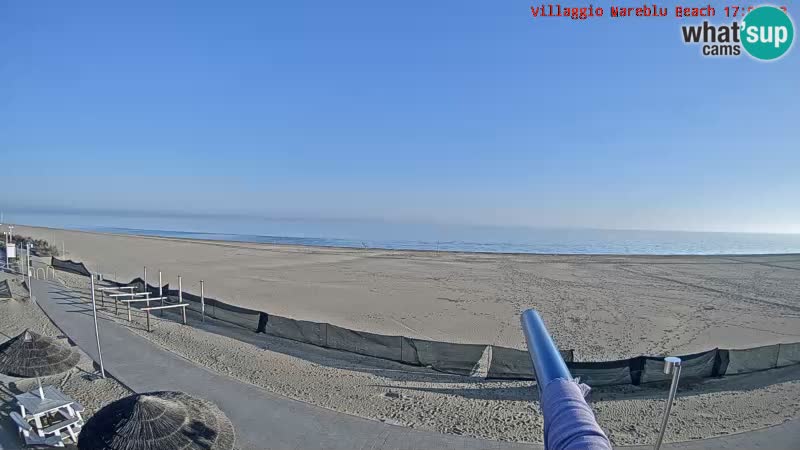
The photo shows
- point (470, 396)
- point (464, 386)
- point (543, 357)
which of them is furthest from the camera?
point (464, 386)

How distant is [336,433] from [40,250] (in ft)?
140

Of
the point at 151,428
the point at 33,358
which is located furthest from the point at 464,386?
the point at 33,358

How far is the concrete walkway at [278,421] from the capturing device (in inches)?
300

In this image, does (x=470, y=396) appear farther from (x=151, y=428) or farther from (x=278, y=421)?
(x=151, y=428)

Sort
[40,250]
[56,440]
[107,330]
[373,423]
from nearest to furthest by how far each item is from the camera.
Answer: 1. [56,440]
2. [373,423]
3. [107,330]
4. [40,250]

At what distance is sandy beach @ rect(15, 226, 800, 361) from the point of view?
1683 cm

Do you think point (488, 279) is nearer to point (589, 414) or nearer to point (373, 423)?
point (373, 423)

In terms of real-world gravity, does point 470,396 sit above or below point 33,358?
below

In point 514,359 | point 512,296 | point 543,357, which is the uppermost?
point 543,357

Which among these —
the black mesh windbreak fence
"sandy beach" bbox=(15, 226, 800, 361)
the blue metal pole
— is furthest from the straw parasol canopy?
Result: "sandy beach" bbox=(15, 226, 800, 361)

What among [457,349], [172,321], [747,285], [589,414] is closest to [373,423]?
[457,349]

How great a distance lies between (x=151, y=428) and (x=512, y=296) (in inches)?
878

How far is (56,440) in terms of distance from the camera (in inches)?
302

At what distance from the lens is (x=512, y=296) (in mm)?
25000
